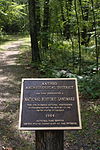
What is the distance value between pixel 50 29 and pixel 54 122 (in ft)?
30.3

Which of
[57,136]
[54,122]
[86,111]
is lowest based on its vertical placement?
[86,111]

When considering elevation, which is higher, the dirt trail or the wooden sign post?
the wooden sign post

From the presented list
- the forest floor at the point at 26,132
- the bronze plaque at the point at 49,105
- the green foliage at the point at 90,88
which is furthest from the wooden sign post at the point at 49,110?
the green foliage at the point at 90,88

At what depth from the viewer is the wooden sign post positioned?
3.26 m

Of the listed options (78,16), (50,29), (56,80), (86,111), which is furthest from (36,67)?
(56,80)

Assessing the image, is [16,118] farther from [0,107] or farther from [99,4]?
[99,4]

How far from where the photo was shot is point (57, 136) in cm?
338

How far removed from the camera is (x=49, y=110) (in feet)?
11.1

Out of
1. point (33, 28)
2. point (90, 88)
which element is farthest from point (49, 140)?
point (33, 28)

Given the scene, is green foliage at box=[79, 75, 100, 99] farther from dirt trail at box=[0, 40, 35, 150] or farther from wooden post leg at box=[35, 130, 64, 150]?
wooden post leg at box=[35, 130, 64, 150]

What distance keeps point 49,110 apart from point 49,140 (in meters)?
0.49

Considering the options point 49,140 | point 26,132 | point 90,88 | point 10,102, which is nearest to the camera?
point 49,140

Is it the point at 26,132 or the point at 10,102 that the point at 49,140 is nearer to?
the point at 26,132

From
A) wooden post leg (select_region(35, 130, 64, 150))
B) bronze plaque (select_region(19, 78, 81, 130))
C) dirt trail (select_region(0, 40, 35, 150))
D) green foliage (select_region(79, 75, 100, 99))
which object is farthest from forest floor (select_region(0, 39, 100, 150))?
bronze plaque (select_region(19, 78, 81, 130))
